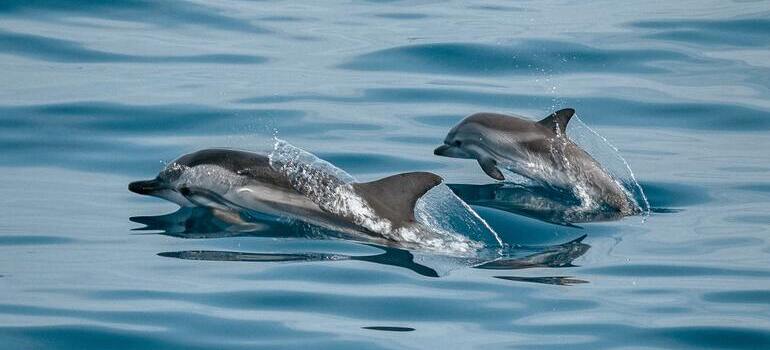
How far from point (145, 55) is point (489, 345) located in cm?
1049

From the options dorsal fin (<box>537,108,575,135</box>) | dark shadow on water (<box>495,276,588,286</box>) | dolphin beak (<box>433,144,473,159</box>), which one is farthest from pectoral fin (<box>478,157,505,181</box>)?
dark shadow on water (<box>495,276,588,286</box>)

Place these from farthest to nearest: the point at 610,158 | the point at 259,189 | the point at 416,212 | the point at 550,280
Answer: the point at 610,158, the point at 416,212, the point at 259,189, the point at 550,280

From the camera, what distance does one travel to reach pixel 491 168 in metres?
12.7

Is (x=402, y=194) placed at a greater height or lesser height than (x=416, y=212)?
greater

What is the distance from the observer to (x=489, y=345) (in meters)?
7.84

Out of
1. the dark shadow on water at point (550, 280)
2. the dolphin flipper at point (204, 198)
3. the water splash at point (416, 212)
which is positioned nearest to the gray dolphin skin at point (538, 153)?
the water splash at point (416, 212)

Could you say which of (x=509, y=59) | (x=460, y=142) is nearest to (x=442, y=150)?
(x=460, y=142)

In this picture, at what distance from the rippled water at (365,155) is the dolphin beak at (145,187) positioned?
197mm

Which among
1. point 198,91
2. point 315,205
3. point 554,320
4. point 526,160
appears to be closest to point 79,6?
point 198,91

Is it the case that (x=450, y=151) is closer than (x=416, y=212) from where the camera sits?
No

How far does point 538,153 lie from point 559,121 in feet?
1.01

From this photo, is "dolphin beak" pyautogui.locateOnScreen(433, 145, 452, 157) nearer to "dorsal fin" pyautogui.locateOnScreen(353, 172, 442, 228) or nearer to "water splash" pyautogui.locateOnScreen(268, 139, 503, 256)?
"water splash" pyautogui.locateOnScreen(268, 139, 503, 256)

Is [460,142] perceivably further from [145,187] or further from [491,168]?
[145,187]

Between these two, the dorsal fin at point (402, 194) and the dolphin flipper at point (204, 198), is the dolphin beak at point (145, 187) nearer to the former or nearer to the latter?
the dolphin flipper at point (204, 198)
